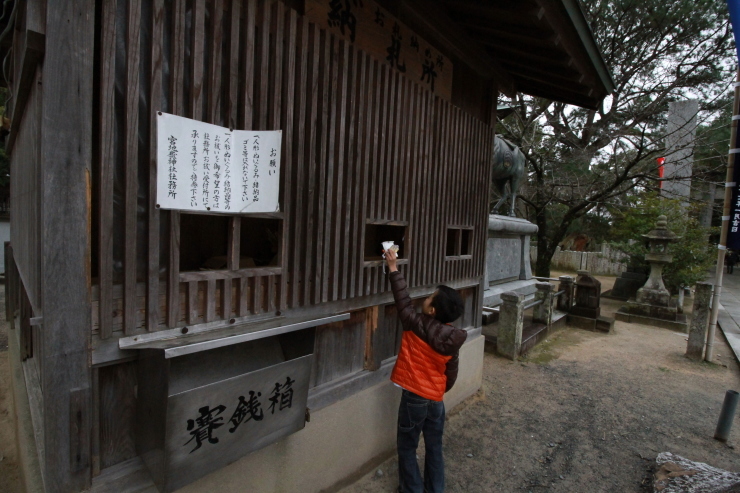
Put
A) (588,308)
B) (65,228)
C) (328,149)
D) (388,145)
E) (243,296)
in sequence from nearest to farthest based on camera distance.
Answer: (65,228), (243,296), (328,149), (388,145), (588,308)

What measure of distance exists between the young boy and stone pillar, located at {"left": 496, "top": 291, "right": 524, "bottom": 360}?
442 cm

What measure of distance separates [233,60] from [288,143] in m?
0.65

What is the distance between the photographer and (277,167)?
2.77m

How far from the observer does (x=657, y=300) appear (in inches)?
472

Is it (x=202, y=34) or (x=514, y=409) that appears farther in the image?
(x=514, y=409)

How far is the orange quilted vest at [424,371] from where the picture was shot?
3.50 metres

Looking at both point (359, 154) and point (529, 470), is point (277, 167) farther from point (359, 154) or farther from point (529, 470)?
point (529, 470)

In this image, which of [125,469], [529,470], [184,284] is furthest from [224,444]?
[529,470]

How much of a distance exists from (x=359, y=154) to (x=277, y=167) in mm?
1031

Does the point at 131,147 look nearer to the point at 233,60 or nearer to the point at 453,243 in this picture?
the point at 233,60

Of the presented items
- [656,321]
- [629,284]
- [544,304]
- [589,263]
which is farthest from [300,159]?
[589,263]

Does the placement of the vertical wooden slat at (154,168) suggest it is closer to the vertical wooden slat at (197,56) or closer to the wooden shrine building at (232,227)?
the wooden shrine building at (232,227)

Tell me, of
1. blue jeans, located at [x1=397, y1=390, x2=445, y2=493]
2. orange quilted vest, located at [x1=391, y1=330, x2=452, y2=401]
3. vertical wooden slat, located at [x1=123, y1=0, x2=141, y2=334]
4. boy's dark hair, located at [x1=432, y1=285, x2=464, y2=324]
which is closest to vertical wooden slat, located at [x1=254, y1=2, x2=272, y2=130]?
vertical wooden slat, located at [x1=123, y1=0, x2=141, y2=334]

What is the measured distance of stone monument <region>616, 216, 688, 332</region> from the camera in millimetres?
11594
